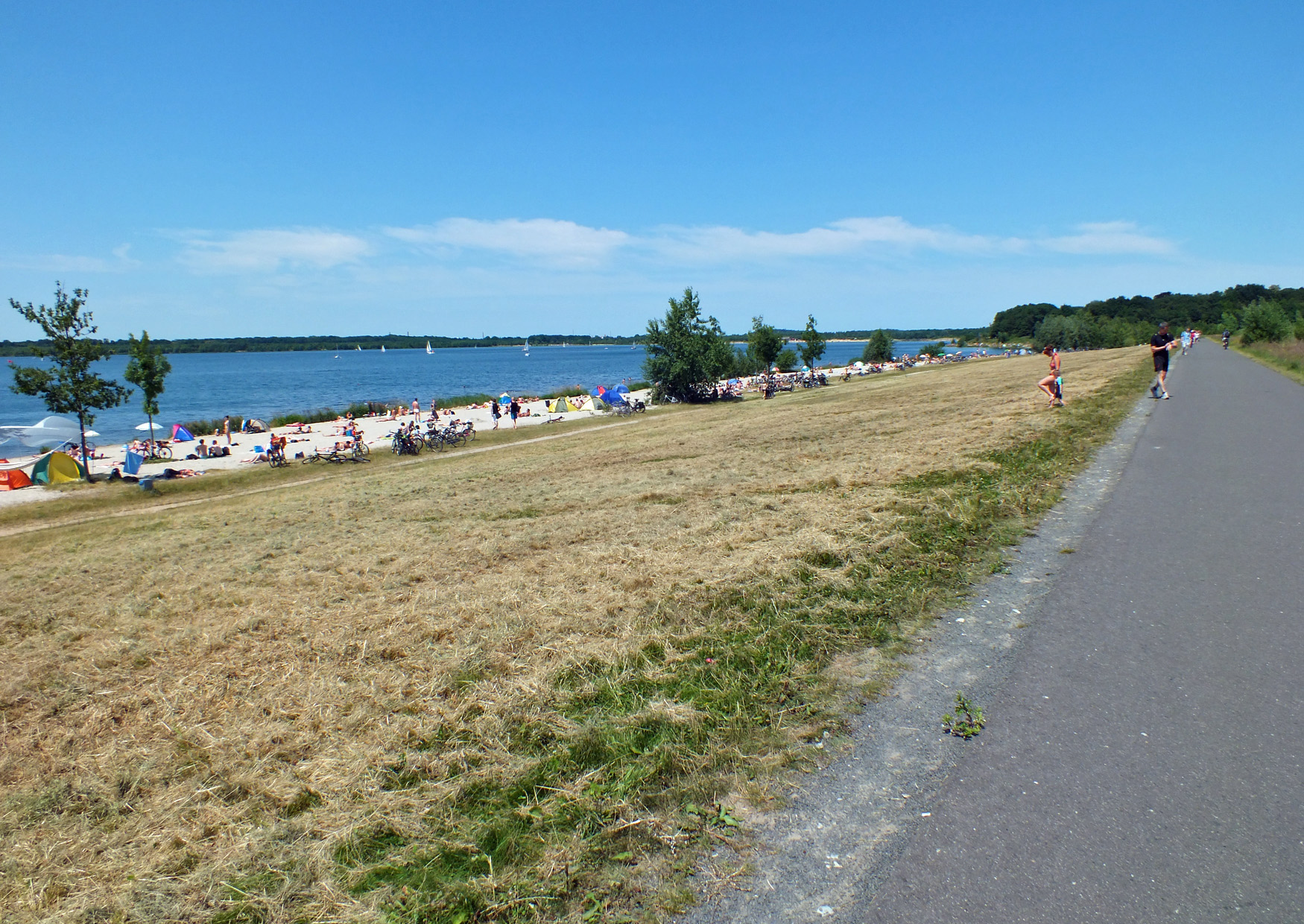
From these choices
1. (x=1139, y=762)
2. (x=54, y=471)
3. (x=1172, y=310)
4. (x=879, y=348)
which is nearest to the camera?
(x=1139, y=762)

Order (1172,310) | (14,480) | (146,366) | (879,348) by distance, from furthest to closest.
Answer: (1172,310), (879,348), (146,366), (14,480)

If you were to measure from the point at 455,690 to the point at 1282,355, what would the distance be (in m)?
44.6

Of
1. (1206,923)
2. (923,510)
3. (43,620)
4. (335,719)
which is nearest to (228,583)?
Result: (43,620)

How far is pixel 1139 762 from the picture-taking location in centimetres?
329

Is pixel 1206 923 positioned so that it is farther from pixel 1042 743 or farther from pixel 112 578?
pixel 112 578

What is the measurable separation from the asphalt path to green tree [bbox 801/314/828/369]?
60849 mm

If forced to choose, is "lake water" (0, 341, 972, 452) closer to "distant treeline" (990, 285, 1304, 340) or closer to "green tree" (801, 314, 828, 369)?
"green tree" (801, 314, 828, 369)

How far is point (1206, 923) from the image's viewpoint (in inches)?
93.9

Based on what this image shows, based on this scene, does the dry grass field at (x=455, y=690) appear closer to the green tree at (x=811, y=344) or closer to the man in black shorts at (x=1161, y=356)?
the man in black shorts at (x=1161, y=356)

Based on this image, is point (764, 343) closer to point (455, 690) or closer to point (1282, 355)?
point (1282, 355)

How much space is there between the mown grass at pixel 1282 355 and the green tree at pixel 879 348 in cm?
7330

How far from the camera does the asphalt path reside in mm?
2559

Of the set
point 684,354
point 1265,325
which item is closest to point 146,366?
point 684,354

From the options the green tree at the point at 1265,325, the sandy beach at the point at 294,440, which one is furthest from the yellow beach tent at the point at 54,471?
the green tree at the point at 1265,325
